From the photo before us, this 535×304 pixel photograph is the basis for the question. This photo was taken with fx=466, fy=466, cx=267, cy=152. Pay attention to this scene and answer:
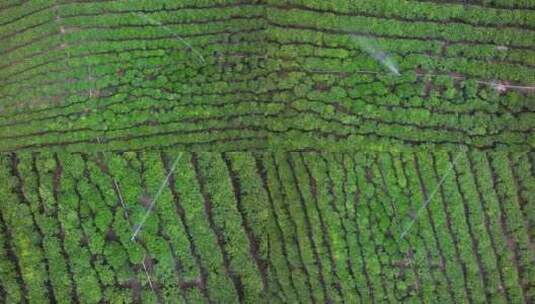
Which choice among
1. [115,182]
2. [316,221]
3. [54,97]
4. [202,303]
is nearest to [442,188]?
[316,221]

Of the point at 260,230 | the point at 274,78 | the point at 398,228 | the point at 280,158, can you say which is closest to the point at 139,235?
the point at 260,230

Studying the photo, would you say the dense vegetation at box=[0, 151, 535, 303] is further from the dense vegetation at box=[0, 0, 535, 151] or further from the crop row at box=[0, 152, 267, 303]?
the dense vegetation at box=[0, 0, 535, 151]

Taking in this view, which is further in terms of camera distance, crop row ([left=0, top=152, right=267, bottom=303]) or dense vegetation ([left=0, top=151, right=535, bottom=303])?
crop row ([left=0, top=152, right=267, bottom=303])

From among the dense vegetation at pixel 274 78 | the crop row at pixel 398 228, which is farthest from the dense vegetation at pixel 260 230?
the dense vegetation at pixel 274 78

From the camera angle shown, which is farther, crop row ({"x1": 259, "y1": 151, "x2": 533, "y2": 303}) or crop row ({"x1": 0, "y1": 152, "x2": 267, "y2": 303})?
crop row ({"x1": 0, "y1": 152, "x2": 267, "y2": 303})

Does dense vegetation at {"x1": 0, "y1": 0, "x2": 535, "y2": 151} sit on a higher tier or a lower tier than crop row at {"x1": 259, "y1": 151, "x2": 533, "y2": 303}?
higher

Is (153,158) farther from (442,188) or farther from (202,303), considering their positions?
(442,188)

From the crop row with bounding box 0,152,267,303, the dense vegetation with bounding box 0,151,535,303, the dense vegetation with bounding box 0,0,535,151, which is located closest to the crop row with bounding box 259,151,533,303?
the dense vegetation with bounding box 0,151,535,303

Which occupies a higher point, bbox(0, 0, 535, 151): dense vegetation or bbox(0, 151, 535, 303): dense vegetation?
bbox(0, 0, 535, 151): dense vegetation

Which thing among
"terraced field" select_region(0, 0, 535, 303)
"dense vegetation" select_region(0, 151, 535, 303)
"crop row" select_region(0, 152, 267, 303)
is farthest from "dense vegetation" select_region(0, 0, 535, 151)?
"crop row" select_region(0, 152, 267, 303)

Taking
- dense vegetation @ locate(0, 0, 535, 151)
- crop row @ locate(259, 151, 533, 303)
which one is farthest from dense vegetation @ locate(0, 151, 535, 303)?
dense vegetation @ locate(0, 0, 535, 151)

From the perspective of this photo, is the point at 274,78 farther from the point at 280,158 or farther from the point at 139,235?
the point at 139,235
